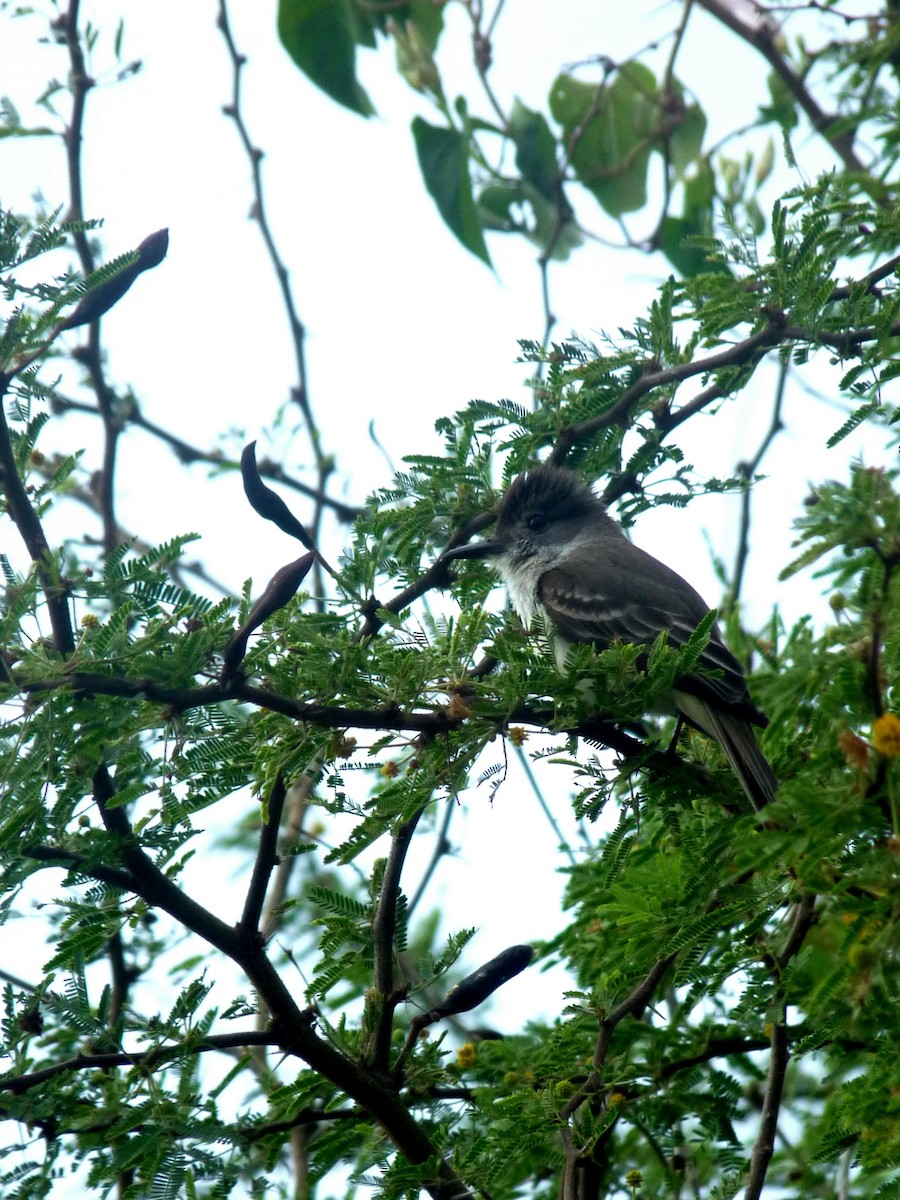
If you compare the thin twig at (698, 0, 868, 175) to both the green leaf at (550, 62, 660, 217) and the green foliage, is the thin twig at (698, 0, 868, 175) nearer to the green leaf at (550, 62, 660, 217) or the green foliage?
the green leaf at (550, 62, 660, 217)

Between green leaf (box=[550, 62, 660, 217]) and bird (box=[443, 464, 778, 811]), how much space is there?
7.08 ft

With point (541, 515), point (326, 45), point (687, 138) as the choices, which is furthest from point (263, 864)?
point (687, 138)

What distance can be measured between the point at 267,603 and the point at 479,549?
243 cm

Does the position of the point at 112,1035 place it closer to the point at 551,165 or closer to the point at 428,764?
the point at 428,764

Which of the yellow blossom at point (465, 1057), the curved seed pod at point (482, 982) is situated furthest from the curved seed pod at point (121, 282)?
the yellow blossom at point (465, 1057)

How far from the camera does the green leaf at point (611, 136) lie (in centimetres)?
766

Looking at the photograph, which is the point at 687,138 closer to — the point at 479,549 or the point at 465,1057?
the point at 479,549

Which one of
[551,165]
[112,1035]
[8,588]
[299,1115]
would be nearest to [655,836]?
[299,1115]

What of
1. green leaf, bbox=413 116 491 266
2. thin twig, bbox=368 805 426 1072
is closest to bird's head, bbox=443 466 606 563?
green leaf, bbox=413 116 491 266

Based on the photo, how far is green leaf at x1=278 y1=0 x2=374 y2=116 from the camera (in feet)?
21.1

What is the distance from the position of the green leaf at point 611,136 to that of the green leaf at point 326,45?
5.04 ft

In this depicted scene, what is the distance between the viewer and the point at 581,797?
12.1 ft

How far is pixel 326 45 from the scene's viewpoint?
651 centimetres

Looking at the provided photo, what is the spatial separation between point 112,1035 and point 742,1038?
2.01 m
